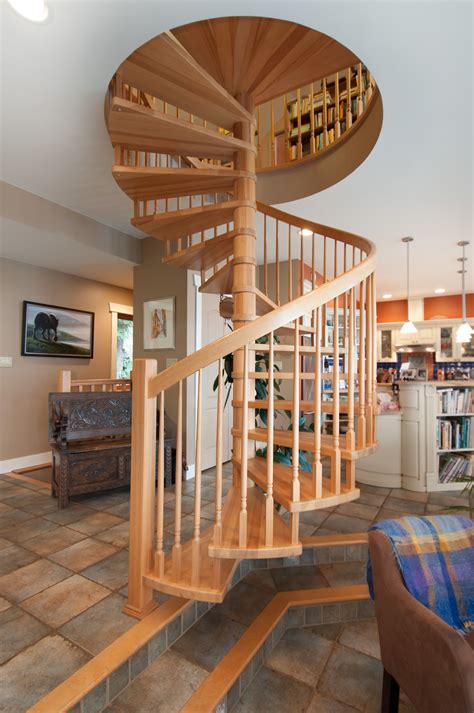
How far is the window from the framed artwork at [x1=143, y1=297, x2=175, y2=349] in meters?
1.59

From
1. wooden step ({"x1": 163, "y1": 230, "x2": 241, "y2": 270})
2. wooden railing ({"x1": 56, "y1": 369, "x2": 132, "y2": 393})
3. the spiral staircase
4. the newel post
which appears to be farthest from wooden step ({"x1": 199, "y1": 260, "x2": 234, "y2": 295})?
wooden railing ({"x1": 56, "y1": 369, "x2": 132, "y2": 393})

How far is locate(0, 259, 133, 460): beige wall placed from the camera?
4242 millimetres

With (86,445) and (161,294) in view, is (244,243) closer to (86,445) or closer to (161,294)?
→ (161,294)

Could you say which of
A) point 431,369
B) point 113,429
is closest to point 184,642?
point 113,429

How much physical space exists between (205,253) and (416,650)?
2.40 metres

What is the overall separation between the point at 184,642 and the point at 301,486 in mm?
882

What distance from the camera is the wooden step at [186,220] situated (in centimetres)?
231

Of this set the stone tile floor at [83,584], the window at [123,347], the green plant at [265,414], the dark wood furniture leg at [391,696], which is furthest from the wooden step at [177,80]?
the window at [123,347]

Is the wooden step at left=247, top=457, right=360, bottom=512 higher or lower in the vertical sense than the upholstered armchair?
higher

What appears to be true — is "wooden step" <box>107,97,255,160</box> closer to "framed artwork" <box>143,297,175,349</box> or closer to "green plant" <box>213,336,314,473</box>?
"green plant" <box>213,336,314,473</box>

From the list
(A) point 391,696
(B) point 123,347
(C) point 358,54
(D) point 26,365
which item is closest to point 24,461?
(D) point 26,365

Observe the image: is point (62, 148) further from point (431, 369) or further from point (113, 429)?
point (431, 369)

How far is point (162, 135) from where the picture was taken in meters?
2.14

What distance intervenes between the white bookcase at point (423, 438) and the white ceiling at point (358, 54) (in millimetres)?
1693
